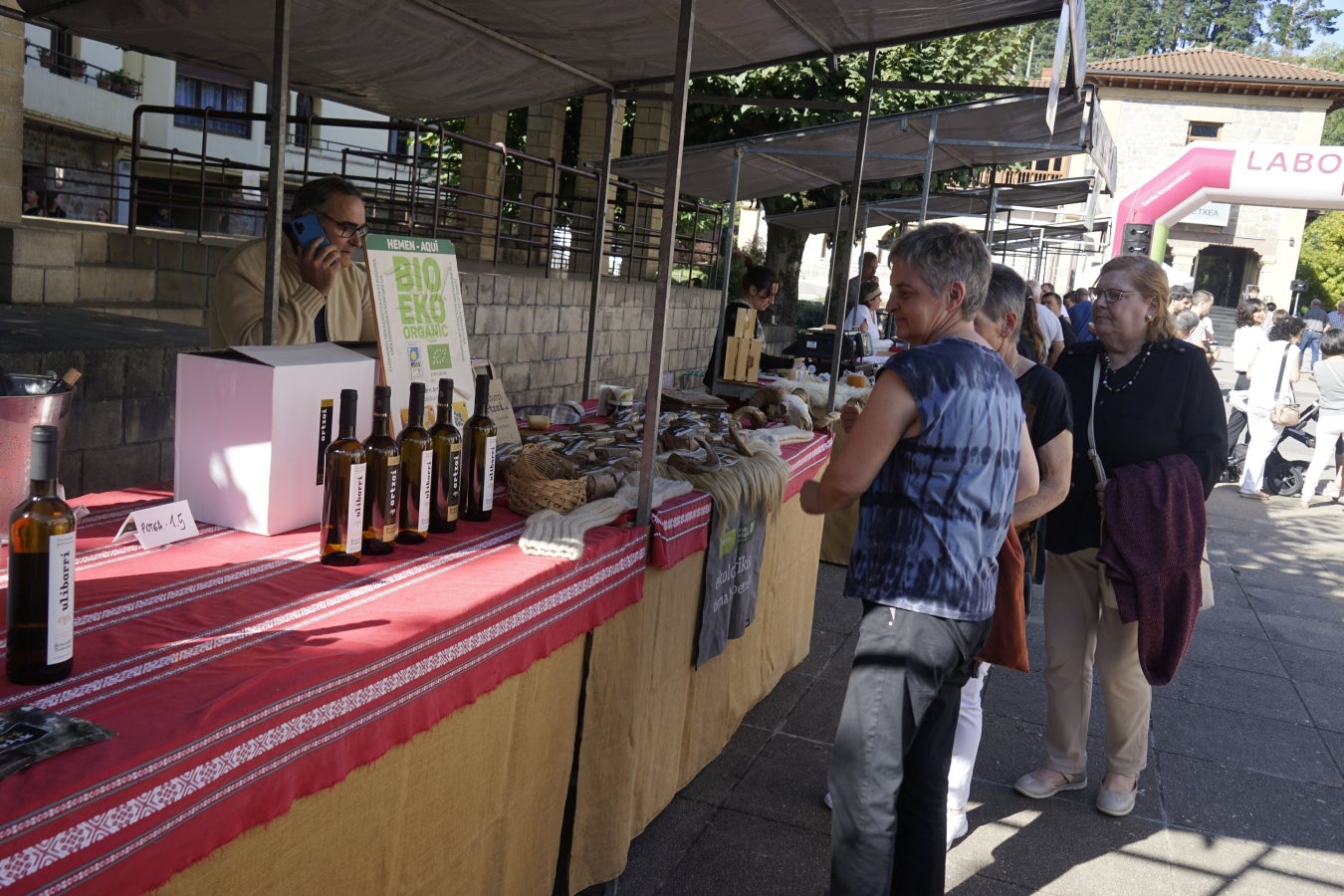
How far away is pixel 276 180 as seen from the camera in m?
2.74

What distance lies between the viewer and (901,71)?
16.4 metres

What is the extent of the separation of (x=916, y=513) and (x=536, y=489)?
903mm

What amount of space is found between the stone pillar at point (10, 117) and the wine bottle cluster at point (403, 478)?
236 inches

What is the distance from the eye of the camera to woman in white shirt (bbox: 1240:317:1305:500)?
1072 cm

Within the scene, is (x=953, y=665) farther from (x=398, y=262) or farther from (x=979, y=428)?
(x=398, y=262)

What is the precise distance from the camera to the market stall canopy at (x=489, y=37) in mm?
3406

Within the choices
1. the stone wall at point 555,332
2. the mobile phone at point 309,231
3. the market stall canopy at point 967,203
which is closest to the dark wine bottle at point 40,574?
the mobile phone at point 309,231

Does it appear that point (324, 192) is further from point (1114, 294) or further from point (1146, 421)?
point (1146, 421)

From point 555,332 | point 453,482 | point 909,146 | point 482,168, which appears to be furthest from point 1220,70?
point 453,482

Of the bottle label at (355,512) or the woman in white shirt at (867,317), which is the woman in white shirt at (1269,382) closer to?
the woman in white shirt at (867,317)

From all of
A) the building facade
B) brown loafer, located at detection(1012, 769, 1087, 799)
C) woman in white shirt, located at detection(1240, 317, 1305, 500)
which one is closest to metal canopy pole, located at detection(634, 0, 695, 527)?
brown loafer, located at detection(1012, 769, 1087, 799)

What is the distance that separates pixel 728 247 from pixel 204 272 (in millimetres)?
4312

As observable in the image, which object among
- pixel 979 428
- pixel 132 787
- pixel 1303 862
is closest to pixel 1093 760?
pixel 1303 862

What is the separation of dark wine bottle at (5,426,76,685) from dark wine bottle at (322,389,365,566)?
58 centimetres
